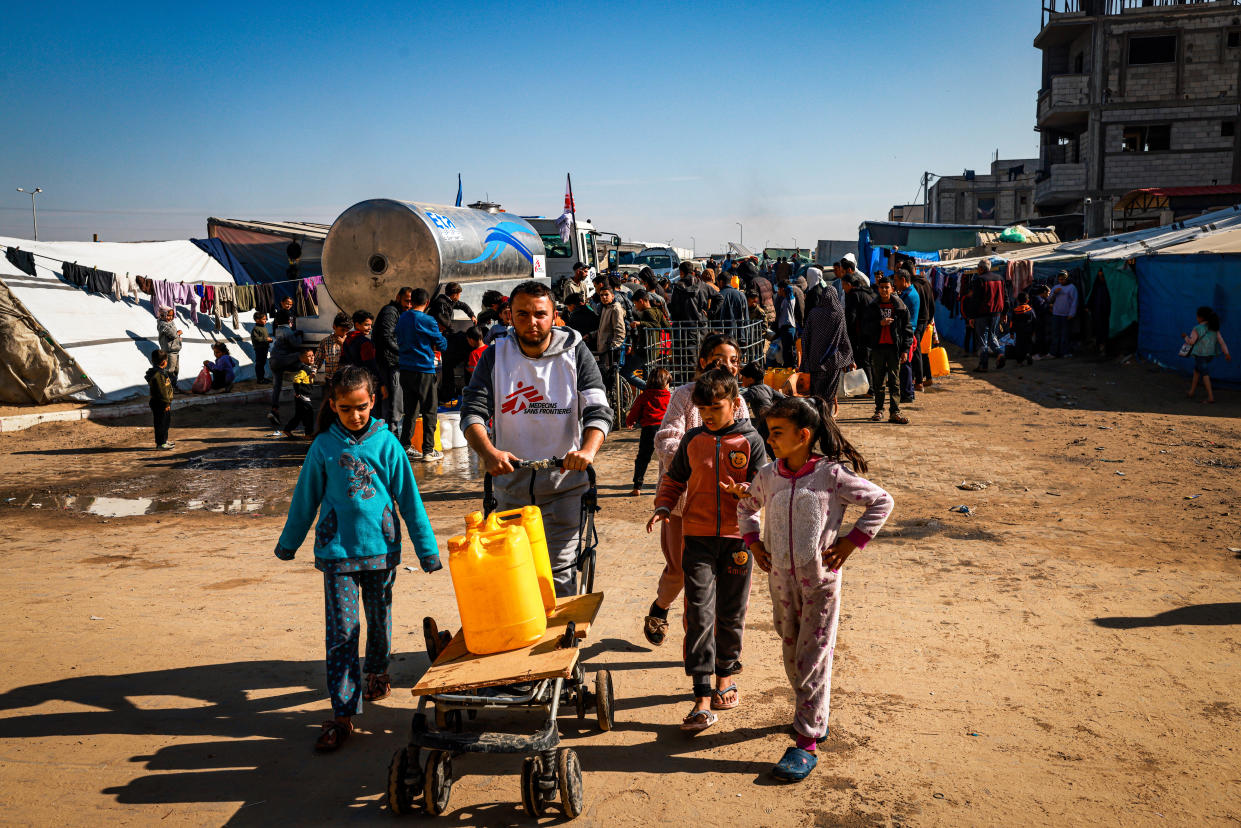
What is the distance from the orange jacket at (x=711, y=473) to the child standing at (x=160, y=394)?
923 centimetres

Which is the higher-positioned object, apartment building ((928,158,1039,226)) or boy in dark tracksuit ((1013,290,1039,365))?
apartment building ((928,158,1039,226))

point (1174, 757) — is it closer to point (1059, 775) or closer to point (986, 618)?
point (1059, 775)

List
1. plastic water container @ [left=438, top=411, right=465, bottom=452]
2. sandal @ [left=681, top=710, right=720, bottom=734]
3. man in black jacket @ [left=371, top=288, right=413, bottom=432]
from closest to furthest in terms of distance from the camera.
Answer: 1. sandal @ [left=681, top=710, right=720, bottom=734]
2. man in black jacket @ [left=371, top=288, right=413, bottom=432]
3. plastic water container @ [left=438, top=411, right=465, bottom=452]

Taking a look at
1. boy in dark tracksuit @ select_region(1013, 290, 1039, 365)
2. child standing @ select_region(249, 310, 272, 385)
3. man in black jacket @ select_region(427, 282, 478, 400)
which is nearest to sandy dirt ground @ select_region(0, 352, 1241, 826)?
man in black jacket @ select_region(427, 282, 478, 400)

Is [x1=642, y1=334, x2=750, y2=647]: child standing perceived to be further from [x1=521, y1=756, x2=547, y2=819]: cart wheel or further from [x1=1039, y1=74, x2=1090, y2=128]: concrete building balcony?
[x1=1039, y1=74, x2=1090, y2=128]: concrete building balcony

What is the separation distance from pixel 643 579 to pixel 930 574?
203cm

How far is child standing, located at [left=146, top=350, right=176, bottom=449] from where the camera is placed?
11562 mm

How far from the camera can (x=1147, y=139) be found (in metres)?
38.0

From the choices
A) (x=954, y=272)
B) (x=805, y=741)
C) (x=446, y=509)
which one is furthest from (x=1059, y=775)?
(x=954, y=272)

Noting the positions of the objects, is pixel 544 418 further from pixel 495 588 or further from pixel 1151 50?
pixel 1151 50

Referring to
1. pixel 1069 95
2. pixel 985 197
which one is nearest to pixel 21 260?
pixel 1069 95

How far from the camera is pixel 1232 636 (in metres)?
5.09

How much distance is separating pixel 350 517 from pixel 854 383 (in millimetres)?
11285

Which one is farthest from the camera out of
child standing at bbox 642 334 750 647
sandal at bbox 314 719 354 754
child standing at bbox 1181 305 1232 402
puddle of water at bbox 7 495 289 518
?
child standing at bbox 1181 305 1232 402
